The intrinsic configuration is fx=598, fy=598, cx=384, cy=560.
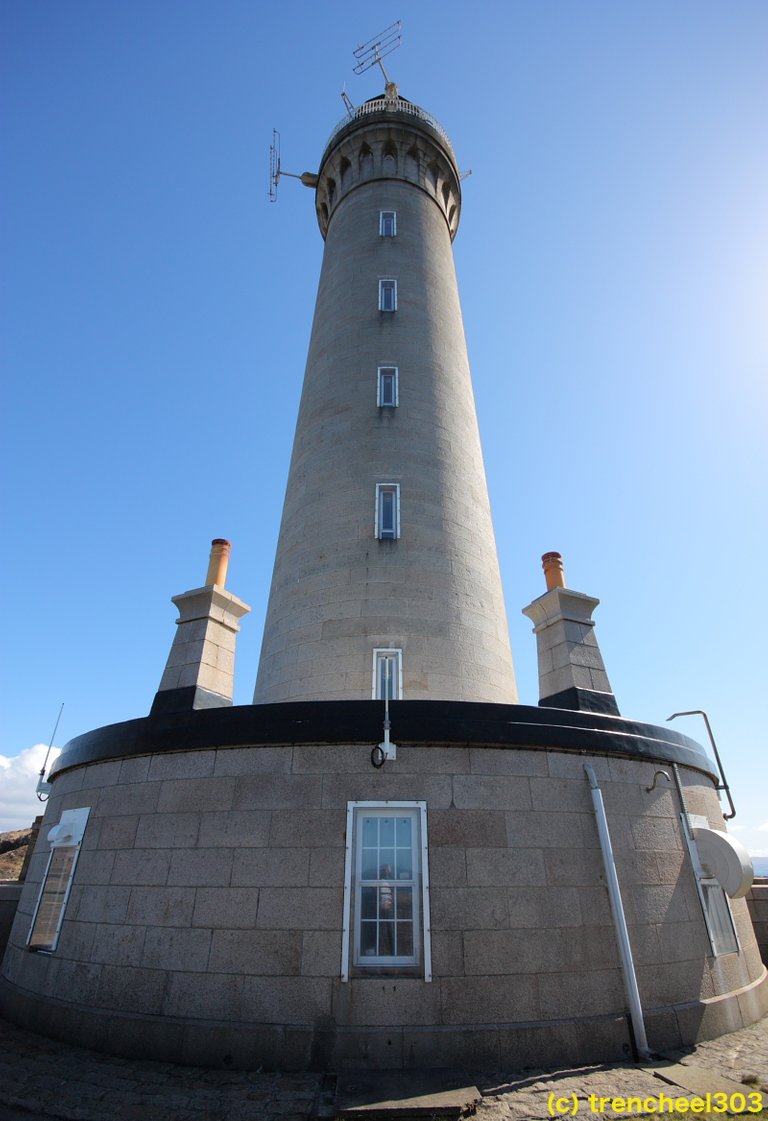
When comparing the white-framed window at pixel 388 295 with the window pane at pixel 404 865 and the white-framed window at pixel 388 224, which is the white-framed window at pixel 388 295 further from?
the window pane at pixel 404 865

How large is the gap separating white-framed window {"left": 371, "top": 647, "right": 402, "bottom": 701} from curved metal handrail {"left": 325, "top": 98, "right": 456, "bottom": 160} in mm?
18340

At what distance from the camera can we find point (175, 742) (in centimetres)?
904

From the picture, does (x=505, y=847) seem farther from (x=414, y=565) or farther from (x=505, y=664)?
(x=414, y=565)

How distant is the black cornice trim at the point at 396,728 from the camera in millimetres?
8359

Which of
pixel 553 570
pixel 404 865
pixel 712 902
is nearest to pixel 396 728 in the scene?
pixel 404 865

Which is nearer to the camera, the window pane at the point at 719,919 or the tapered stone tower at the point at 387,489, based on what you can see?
the window pane at the point at 719,919

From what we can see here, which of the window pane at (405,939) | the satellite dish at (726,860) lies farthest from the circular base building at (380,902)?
the satellite dish at (726,860)

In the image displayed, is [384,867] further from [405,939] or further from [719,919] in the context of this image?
[719,919]

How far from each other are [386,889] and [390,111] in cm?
2234

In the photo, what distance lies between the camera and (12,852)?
31.4 metres

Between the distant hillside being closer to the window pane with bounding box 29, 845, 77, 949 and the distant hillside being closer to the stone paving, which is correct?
the window pane with bounding box 29, 845, 77, 949

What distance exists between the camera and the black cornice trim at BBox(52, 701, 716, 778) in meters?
8.36

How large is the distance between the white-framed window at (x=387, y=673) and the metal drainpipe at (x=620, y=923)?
3679 mm

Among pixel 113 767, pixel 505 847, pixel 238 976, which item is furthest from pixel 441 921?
pixel 113 767
